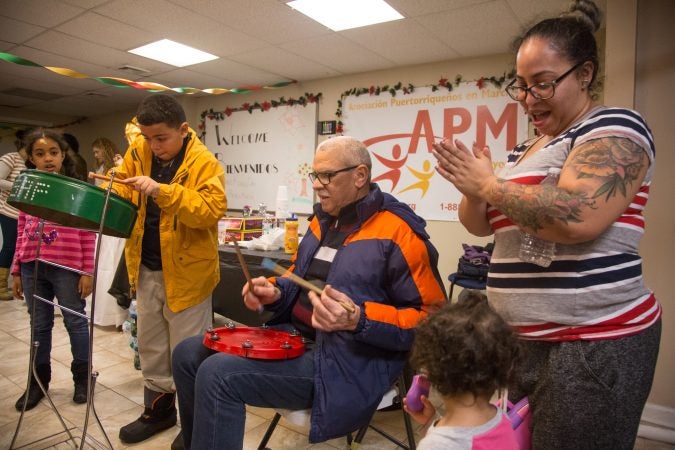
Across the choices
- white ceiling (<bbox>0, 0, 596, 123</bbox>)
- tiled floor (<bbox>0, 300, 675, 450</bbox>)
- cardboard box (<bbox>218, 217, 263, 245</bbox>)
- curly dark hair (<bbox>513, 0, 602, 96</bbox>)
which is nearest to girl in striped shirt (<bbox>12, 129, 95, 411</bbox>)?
tiled floor (<bbox>0, 300, 675, 450</bbox>)

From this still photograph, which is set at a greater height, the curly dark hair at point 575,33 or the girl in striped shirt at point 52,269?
the curly dark hair at point 575,33

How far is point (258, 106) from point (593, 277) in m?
5.49

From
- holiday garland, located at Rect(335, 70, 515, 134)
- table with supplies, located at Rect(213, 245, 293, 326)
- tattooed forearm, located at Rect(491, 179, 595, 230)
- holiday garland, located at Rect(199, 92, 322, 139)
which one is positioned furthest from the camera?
holiday garland, located at Rect(199, 92, 322, 139)

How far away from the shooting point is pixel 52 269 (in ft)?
7.65

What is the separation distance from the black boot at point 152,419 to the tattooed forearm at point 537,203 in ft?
6.42

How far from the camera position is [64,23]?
3.79 metres

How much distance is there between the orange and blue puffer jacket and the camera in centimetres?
133

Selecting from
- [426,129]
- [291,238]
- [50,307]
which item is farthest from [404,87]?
[50,307]

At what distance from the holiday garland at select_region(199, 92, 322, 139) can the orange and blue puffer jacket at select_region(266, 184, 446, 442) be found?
3940mm

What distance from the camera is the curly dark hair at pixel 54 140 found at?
2.37 metres

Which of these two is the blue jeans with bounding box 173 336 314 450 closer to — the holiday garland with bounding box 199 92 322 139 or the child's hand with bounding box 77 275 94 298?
the child's hand with bounding box 77 275 94 298

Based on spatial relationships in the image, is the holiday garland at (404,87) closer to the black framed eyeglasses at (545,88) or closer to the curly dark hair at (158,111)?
the curly dark hair at (158,111)

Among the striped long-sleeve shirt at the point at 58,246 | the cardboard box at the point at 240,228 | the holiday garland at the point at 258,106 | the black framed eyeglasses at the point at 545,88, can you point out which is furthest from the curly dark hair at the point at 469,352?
the holiday garland at the point at 258,106

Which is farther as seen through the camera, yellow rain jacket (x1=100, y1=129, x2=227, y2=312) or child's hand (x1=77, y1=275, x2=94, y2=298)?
child's hand (x1=77, y1=275, x2=94, y2=298)
